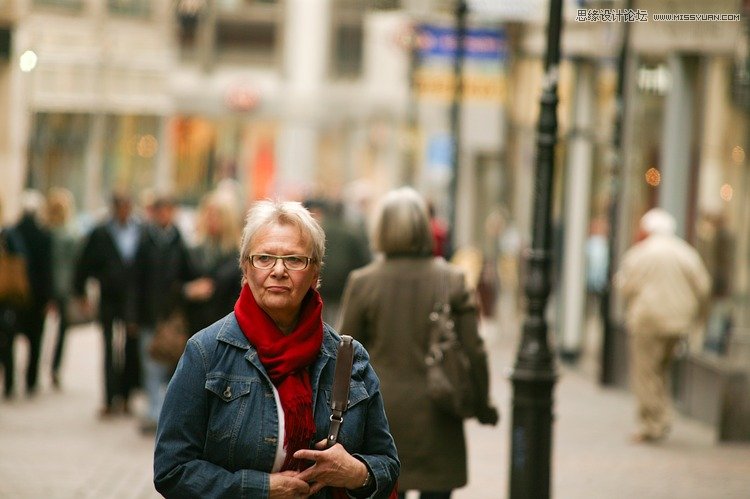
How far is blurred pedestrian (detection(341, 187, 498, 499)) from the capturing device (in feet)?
24.8

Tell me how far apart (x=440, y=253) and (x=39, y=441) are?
523cm

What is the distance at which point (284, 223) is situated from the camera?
455 centimetres

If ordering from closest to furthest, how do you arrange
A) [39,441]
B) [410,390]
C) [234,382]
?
1. [234,382]
2. [410,390]
3. [39,441]

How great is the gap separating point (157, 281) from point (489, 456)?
10.5ft

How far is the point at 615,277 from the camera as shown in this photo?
1947cm

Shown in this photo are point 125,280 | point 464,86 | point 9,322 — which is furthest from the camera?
point 464,86

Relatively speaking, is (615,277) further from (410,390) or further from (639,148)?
(410,390)

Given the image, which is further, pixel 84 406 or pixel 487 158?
pixel 487 158

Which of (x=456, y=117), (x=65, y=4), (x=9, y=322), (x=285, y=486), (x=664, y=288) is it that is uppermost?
(x=65, y=4)

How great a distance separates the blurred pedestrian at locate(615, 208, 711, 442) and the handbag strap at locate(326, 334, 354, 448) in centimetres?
1038

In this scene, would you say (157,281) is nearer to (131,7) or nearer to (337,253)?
(337,253)

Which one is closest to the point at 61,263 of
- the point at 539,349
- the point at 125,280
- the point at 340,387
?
the point at 125,280

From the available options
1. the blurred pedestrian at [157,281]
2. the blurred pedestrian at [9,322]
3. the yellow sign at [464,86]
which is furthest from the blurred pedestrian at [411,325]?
the yellow sign at [464,86]

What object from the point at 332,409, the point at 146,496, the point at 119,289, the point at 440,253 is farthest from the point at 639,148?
the point at 332,409
